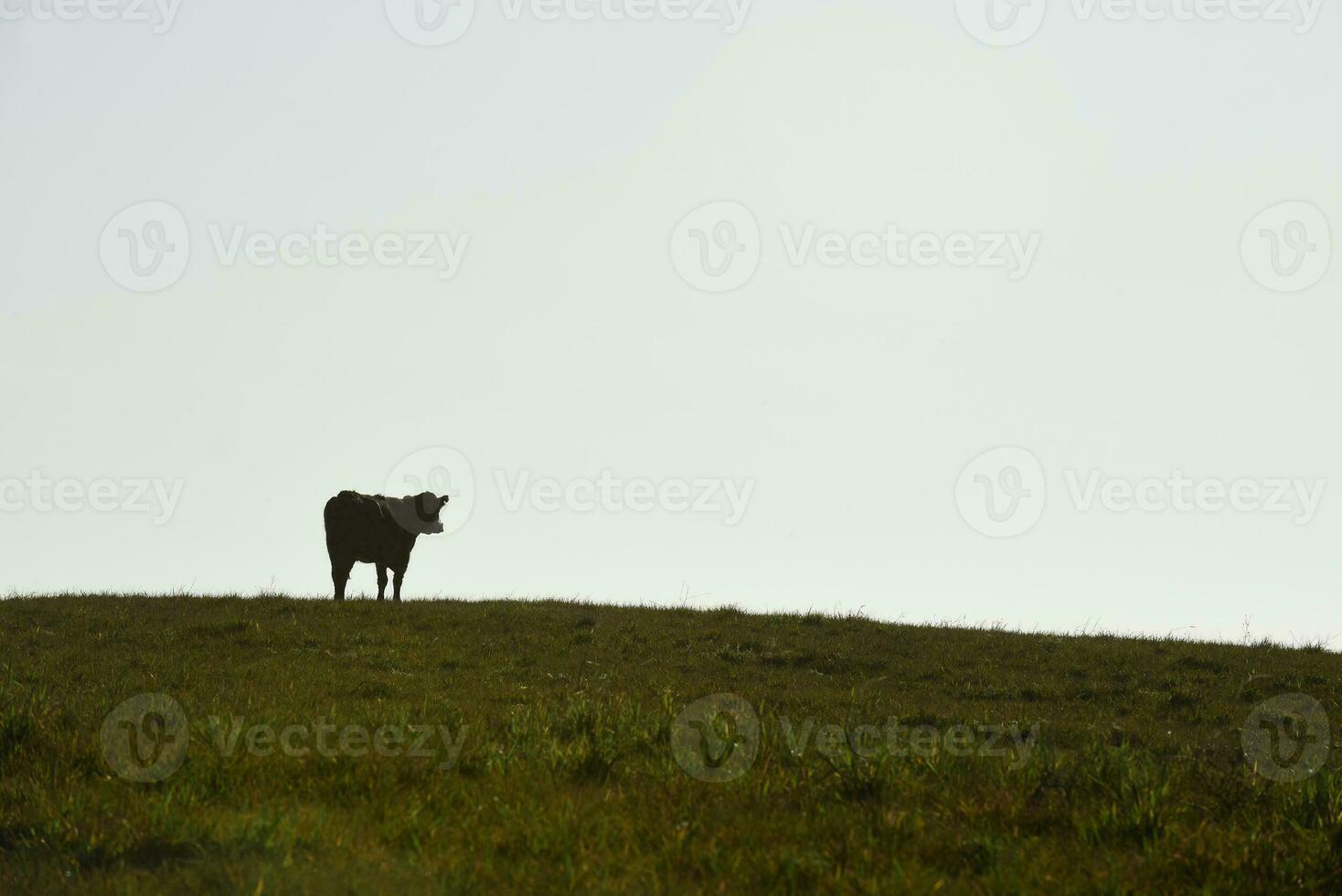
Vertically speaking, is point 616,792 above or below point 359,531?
below

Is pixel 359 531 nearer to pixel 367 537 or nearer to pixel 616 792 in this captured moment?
pixel 367 537

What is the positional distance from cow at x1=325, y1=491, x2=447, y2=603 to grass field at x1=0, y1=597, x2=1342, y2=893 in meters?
12.2

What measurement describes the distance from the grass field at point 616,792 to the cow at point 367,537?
1221cm

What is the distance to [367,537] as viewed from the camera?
26.8m

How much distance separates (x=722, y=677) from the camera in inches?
625

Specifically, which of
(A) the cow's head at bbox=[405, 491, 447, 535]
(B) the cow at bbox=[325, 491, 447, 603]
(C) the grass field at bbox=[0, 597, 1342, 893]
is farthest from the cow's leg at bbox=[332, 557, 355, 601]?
(C) the grass field at bbox=[0, 597, 1342, 893]

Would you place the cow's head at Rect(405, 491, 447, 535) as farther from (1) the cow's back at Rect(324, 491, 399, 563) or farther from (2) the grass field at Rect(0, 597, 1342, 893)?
(2) the grass field at Rect(0, 597, 1342, 893)

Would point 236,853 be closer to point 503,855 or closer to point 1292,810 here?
point 503,855

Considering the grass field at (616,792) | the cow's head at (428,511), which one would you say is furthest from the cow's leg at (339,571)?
the grass field at (616,792)

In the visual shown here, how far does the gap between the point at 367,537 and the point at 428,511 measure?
68.9 inches

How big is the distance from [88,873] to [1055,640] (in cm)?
1681

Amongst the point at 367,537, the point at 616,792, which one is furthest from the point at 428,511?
the point at 616,792

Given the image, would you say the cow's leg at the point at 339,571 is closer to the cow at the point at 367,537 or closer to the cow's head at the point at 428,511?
the cow at the point at 367,537

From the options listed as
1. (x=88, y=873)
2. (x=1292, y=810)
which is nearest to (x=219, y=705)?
(x=88, y=873)
